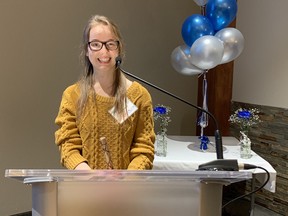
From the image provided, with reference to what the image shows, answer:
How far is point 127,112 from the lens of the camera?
119 centimetres

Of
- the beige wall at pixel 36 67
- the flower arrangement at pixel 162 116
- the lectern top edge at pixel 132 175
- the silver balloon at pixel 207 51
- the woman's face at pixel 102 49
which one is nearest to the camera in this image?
the lectern top edge at pixel 132 175

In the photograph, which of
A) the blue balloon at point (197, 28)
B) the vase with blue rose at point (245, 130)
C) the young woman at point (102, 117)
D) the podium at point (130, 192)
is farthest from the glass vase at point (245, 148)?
the podium at point (130, 192)

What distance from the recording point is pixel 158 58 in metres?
3.33

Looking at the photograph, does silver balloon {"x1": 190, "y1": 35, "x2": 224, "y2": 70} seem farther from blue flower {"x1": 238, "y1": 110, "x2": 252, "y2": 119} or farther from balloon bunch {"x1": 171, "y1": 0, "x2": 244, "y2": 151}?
blue flower {"x1": 238, "y1": 110, "x2": 252, "y2": 119}

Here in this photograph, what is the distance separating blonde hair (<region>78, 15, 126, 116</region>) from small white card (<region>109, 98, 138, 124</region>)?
0.01 m

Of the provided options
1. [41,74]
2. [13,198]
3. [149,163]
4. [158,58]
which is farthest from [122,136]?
[158,58]

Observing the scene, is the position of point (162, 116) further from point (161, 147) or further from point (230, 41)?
point (230, 41)

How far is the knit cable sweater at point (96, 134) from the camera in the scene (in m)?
1.17

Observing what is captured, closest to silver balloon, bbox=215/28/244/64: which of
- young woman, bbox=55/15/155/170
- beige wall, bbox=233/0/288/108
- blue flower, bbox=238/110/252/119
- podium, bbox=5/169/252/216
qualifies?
blue flower, bbox=238/110/252/119

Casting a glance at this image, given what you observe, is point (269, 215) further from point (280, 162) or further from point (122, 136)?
point (122, 136)

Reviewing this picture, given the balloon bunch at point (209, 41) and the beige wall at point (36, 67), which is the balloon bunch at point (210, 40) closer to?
the balloon bunch at point (209, 41)

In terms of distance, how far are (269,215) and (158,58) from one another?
184 cm

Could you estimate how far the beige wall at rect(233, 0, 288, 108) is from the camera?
2.70 metres

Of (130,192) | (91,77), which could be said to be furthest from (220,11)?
(130,192)
